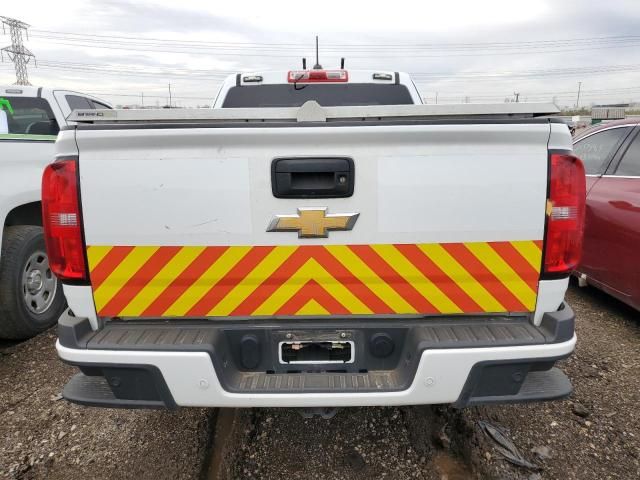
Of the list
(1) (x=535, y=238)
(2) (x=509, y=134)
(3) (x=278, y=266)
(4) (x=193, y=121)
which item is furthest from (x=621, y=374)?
(4) (x=193, y=121)

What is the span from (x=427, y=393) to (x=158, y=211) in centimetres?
130

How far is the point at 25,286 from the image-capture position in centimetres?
380

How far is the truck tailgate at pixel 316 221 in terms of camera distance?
1827mm

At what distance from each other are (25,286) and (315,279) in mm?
3032

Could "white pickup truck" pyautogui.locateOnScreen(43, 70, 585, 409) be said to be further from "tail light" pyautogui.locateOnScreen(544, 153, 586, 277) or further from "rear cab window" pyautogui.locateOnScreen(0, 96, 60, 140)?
"rear cab window" pyautogui.locateOnScreen(0, 96, 60, 140)

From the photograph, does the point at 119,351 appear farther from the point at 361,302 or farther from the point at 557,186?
the point at 557,186

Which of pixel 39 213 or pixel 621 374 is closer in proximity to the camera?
pixel 621 374

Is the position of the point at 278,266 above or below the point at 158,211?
below

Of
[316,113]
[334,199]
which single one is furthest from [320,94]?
[334,199]

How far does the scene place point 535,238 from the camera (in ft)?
6.22

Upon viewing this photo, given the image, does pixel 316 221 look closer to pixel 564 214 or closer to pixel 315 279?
pixel 315 279

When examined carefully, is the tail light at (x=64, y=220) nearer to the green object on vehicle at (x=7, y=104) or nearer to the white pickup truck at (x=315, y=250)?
the white pickup truck at (x=315, y=250)

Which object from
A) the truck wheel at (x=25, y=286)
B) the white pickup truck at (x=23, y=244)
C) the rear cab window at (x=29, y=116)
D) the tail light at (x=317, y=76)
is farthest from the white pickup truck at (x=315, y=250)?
the rear cab window at (x=29, y=116)

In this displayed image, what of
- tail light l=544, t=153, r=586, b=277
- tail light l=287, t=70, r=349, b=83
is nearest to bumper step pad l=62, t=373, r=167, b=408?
tail light l=544, t=153, r=586, b=277
